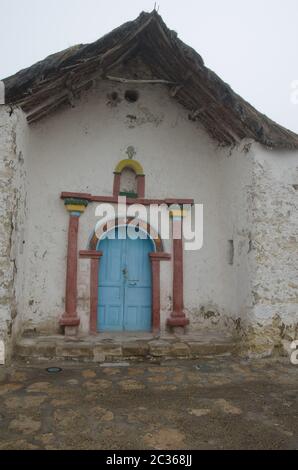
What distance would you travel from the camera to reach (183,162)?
6434 mm

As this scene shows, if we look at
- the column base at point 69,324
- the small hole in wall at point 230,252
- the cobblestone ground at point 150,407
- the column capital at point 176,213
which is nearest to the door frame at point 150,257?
the column base at point 69,324

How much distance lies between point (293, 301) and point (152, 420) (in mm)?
2969

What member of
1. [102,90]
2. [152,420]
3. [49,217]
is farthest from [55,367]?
[102,90]

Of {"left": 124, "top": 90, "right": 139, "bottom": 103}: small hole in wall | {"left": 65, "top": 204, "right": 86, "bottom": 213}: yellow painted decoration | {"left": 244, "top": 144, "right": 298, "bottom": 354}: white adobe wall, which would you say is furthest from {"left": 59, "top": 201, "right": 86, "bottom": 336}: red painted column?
{"left": 244, "top": 144, "right": 298, "bottom": 354}: white adobe wall

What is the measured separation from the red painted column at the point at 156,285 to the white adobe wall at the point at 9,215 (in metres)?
2.12

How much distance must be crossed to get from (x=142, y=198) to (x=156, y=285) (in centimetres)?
144

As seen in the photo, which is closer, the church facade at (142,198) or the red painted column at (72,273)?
the church facade at (142,198)

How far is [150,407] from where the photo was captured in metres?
3.39

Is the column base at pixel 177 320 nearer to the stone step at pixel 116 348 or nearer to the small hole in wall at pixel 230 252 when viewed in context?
the stone step at pixel 116 348

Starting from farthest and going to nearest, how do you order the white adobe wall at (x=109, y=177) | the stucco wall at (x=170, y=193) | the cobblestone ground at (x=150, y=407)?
1. the white adobe wall at (x=109, y=177)
2. the stucco wall at (x=170, y=193)
3. the cobblestone ground at (x=150, y=407)

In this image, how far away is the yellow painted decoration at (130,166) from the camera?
6148mm

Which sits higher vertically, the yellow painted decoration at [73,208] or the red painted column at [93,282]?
the yellow painted decoration at [73,208]
